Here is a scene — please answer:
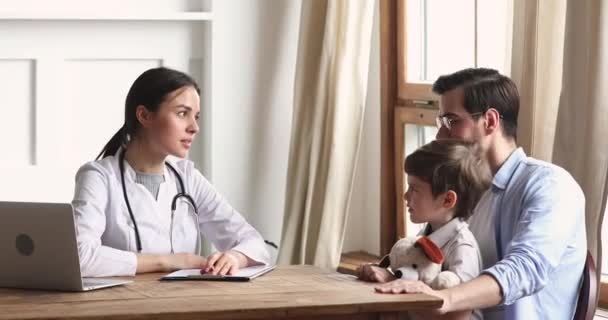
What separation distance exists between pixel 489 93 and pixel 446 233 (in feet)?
1.21

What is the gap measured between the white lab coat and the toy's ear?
1.94 ft

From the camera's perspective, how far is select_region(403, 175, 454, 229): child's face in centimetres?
247

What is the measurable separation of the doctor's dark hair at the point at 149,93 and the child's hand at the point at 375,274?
0.78m

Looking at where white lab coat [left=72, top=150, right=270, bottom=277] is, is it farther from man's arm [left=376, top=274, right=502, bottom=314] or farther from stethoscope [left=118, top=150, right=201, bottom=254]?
man's arm [left=376, top=274, right=502, bottom=314]

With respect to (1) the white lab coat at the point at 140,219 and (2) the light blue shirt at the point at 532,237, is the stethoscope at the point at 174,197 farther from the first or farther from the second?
(2) the light blue shirt at the point at 532,237

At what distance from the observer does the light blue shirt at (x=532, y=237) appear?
2322mm

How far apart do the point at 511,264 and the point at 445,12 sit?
1735mm

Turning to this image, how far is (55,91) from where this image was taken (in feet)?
13.1

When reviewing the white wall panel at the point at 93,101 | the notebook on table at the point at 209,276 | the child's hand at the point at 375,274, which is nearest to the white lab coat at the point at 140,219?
the notebook on table at the point at 209,276

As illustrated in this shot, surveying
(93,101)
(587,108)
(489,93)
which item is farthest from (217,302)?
(93,101)

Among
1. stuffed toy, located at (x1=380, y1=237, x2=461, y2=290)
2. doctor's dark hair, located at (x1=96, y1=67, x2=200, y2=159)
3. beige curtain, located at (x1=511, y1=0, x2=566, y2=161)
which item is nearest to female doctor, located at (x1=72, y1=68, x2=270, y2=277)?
doctor's dark hair, located at (x1=96, y1=67, x2=200, y2=159)

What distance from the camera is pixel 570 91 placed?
2682 millimetres

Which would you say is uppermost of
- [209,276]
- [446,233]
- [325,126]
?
[325,126]

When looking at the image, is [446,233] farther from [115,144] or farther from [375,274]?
[115,144]
